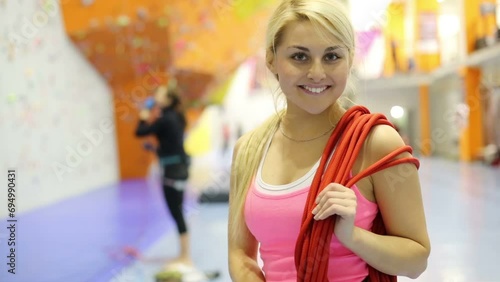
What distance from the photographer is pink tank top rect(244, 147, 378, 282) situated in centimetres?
85

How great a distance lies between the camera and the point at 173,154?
3.52 meters

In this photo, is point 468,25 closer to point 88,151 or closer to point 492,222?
point 492,222

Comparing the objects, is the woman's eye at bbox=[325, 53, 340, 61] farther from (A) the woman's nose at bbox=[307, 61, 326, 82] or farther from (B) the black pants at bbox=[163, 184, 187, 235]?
(B) the black pants at bbox=[163, 184, 187, 235]

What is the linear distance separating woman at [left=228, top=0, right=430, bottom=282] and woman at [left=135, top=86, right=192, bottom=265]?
2.55 meters

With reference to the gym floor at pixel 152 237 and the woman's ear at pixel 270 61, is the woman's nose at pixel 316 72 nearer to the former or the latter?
the woman's ear at pixel 270 61

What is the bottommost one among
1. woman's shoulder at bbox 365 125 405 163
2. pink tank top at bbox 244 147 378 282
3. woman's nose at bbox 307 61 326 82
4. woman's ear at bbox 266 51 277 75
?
pink tank top at bbox 244 147 378 282

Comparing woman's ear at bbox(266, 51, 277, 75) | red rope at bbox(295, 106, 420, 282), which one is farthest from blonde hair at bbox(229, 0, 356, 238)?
red rope at bbox(295, 106, 420, 282)

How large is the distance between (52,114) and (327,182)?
552cm

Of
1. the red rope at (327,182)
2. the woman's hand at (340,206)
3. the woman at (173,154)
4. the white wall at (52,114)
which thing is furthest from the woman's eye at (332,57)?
the white wall at (52,114)

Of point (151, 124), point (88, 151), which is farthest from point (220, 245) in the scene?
point (88, 151)

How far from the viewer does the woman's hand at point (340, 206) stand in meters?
0.78

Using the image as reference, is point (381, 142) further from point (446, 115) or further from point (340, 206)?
point (446, 115)

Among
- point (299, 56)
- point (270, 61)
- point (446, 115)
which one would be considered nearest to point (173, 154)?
point (270, 61)

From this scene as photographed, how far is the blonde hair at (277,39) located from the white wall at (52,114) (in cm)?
283
